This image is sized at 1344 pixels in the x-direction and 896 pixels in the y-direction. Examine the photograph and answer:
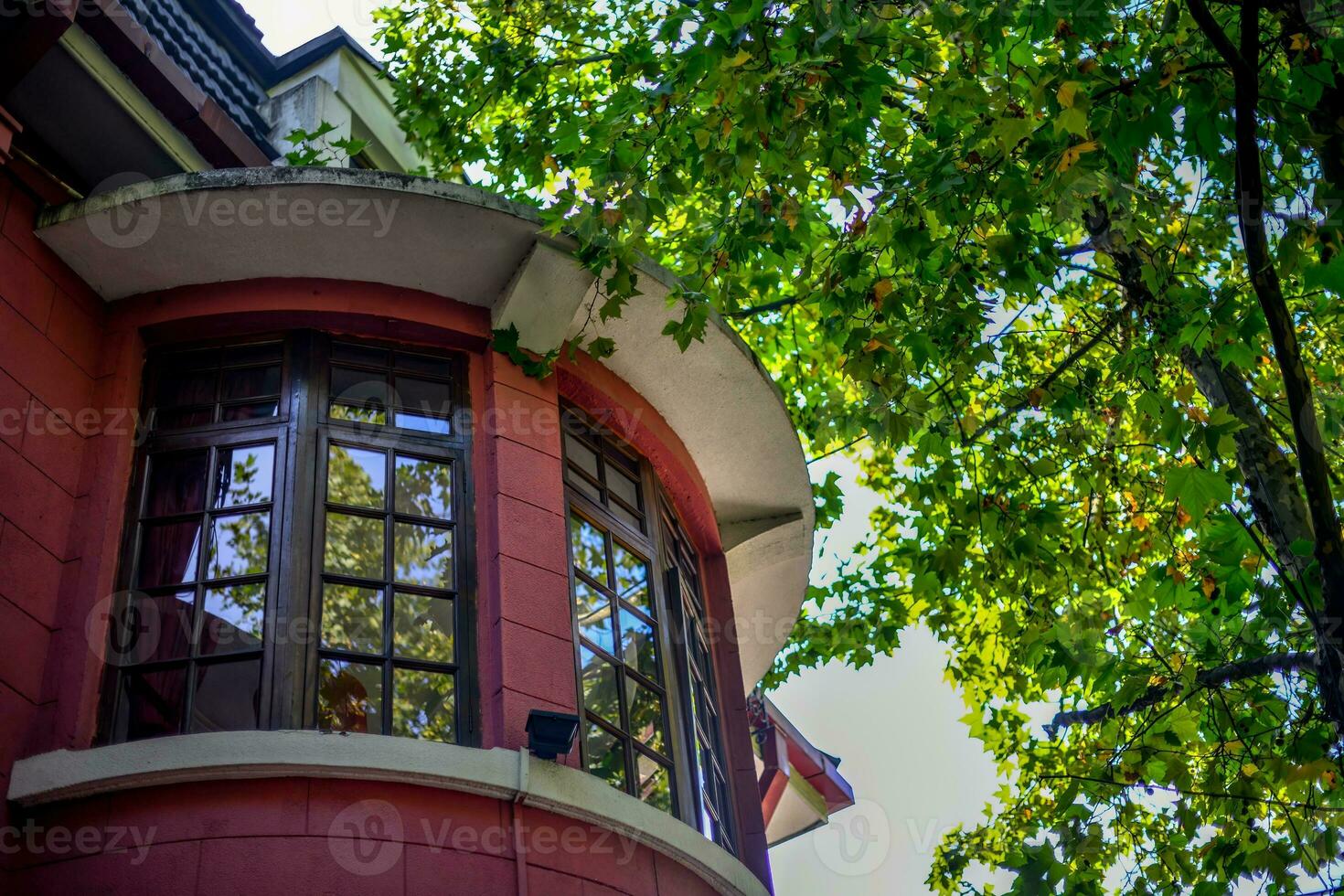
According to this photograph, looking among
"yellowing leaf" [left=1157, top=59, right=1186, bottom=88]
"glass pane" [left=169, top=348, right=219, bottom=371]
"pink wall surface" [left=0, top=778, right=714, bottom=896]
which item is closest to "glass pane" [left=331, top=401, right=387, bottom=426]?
"glass pane" [left=169, top=348, right=219, bottom=371]

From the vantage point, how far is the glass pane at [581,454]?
8195 millimetres

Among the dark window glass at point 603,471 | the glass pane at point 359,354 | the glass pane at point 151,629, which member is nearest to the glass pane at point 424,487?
the glass pane at point 359,354

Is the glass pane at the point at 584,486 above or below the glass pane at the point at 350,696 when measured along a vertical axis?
above

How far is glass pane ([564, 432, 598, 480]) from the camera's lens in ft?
26.9

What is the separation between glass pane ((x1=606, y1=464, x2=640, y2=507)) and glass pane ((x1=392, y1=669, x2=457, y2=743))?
205 cm

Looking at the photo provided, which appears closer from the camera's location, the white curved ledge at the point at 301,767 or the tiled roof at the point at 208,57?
the white curved ledge at the point at 301,767

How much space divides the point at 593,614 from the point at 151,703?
226cm

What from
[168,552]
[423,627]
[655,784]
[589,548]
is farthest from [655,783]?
[168,552]

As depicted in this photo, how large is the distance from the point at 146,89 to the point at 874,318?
13.5ft

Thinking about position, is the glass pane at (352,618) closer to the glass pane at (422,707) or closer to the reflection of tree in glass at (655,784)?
the glass pane at (422,707)

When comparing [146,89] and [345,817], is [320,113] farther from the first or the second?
[345,817]

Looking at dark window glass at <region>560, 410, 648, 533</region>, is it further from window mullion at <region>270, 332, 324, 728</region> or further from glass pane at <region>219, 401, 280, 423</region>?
glass pane at <region>219, 401, 280, 423</region>

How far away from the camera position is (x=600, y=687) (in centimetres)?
739

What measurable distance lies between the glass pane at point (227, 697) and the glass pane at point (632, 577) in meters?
2.20
